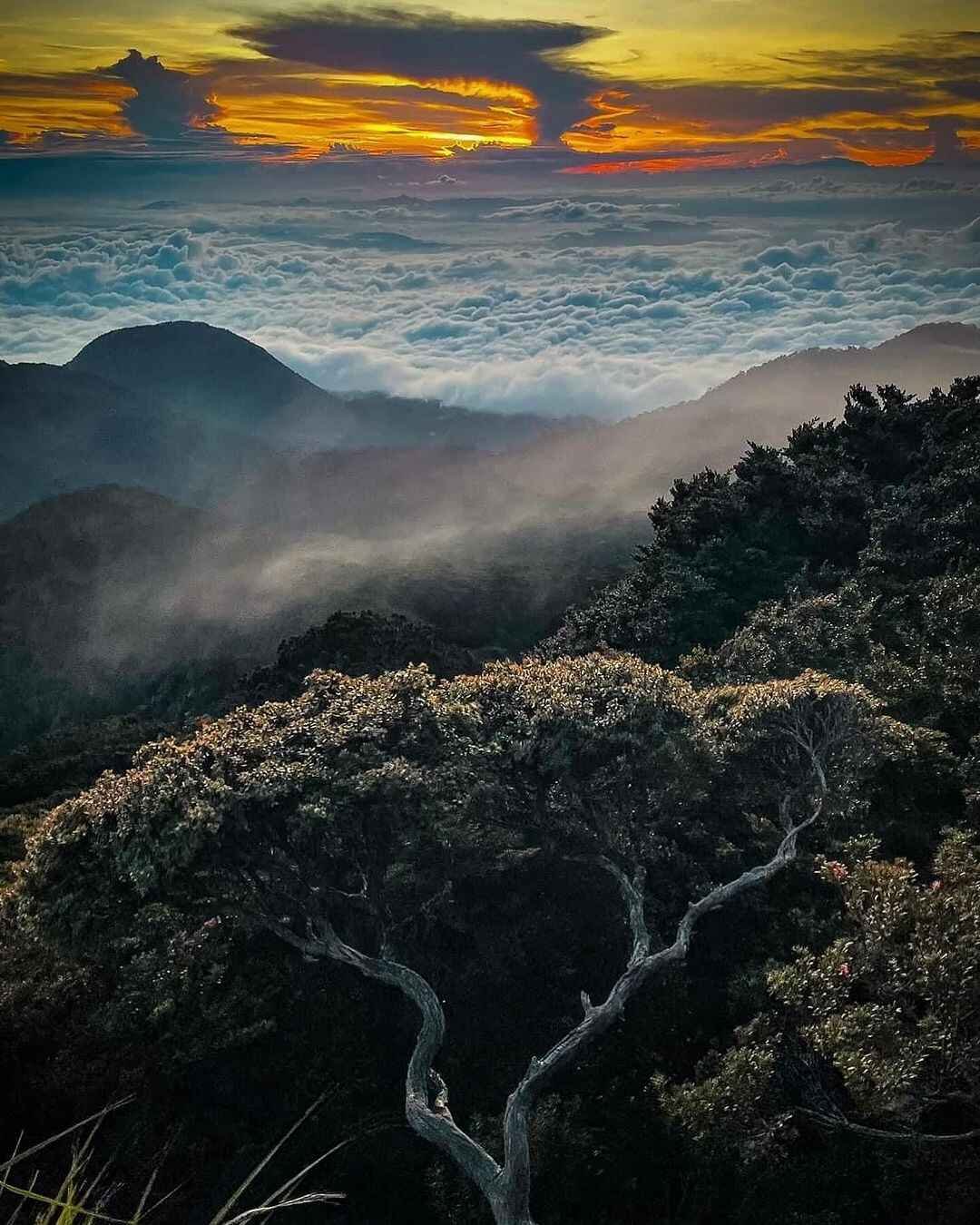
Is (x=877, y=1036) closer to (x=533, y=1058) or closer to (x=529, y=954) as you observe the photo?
(x=533, y=1058)

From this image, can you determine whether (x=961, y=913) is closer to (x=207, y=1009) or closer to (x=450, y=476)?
(x=207, y=1009)

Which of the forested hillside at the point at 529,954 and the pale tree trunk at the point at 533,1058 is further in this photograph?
the pale tree trunk at the point at 533,1058

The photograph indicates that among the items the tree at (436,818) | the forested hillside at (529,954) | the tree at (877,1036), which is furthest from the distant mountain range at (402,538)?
the tree at (877,1036)

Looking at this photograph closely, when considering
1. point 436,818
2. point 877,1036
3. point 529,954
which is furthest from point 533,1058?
point 877,1036

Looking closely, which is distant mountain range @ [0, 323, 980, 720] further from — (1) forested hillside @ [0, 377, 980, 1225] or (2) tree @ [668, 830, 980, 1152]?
(2) tree @ [668, 830, 980, 1152]

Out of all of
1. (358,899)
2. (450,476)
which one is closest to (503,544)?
(450,476)

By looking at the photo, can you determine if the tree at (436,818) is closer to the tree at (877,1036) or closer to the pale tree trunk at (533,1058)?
the pale tree trunk at (533,1058)

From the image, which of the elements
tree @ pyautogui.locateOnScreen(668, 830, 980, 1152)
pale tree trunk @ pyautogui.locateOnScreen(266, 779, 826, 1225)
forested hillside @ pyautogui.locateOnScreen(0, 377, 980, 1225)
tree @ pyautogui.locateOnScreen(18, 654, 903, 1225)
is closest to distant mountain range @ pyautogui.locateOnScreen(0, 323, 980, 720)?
tree @ pyautogui.locateOnScreen(18, 654, 903, 1225)
